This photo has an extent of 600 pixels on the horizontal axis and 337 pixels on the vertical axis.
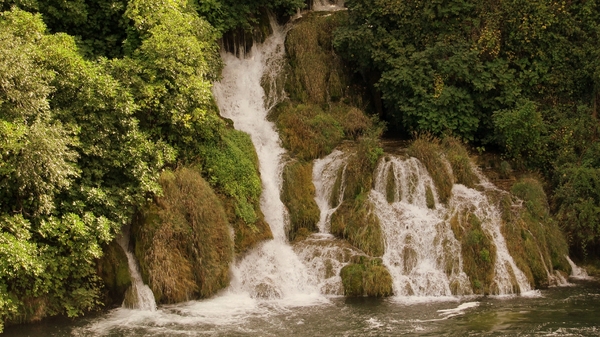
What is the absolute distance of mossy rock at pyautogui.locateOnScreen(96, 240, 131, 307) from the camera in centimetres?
1823

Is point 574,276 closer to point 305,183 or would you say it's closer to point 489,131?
point 489,131

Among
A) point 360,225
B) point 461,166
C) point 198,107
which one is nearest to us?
point 198,107

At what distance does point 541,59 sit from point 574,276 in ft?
24.9

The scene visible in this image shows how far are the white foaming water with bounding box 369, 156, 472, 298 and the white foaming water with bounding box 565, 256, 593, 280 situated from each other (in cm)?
372

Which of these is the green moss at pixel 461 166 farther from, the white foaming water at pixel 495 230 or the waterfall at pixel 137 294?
the waterfall at pixel 137 294

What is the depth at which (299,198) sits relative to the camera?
21.9 metres

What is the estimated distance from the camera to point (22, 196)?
1675cm

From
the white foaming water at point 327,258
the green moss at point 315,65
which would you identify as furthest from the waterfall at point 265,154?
the green moss at point 315,65

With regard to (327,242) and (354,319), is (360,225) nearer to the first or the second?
(327,242)

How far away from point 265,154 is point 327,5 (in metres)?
9.02

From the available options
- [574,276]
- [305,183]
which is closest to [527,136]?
[574,276]

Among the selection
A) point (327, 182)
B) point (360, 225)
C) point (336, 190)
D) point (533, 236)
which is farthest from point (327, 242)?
point (533, 236)

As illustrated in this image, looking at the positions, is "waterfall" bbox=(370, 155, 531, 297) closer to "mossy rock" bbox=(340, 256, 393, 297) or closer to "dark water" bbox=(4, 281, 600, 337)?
"mossy rock" bbox=(340, 256, 393, 297)

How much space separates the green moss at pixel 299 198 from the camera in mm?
21609
